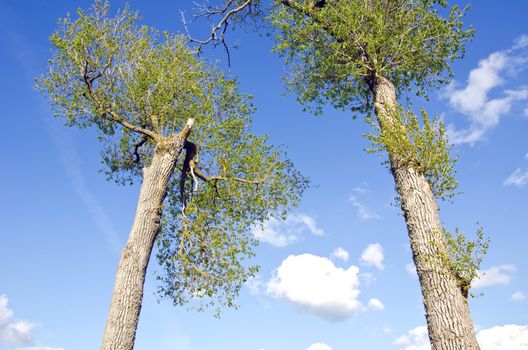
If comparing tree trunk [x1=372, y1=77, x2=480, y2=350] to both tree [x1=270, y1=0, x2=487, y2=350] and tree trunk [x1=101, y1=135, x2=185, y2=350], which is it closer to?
tree [x1=270, y1=0, x2=487, y2=350]

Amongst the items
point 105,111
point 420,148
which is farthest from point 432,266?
point 105,111

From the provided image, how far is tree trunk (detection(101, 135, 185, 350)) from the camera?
11.0 metres

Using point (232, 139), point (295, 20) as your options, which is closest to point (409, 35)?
point (295, 20)

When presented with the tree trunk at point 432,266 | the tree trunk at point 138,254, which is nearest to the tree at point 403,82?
the tree trunk at point 432,266

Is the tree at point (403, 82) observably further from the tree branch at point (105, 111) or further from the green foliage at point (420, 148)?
the tree branch at point (105, 111)

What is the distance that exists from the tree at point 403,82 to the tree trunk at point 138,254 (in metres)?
6.30

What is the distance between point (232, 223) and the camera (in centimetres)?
1716

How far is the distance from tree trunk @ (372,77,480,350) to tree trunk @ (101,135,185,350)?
725 cm

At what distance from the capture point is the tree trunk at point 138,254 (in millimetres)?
11000

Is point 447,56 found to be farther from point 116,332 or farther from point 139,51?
point 116,332

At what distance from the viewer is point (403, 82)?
16656 mm

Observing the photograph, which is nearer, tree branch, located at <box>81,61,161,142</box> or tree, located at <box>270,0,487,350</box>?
tree, located at <box>270,0,487,350</box>

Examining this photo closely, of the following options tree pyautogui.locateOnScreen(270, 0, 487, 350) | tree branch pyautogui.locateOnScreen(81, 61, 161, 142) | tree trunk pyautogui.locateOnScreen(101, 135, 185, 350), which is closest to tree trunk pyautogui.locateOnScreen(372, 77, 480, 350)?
tree pyautogui.locateOnScreen(270, 0, 487, 350)

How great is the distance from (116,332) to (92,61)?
10.6 meters
